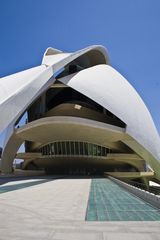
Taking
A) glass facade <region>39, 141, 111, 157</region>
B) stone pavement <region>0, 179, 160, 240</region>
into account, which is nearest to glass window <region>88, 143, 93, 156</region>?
glass facade <region>39, 141, 111, 157</region>

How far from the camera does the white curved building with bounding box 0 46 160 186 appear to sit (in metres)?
23.8

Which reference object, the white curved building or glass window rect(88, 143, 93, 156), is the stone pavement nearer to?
the white curved building

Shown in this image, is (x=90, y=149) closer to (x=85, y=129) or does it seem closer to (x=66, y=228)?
(x=85, y=129)

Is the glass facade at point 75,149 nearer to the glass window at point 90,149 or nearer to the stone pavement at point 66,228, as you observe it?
the glass window at point 90,149

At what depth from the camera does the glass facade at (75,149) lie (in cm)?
2770

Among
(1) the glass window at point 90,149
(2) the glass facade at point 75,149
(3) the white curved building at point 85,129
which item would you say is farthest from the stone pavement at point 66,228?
(1) the glass window at point 90,149

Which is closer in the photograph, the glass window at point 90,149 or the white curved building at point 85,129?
the white curved building at point 85,129

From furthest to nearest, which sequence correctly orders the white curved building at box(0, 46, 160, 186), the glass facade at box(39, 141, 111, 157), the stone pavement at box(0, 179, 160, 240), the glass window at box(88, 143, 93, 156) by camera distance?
1. the glass window at box(88, 143, 93, 156)
2. the glass facade at box(39, 141, 111, 157)
3. the white curved building at box(0, 46, 160, 186)
4. the stone pavement at box(0, 179, 160, 240)

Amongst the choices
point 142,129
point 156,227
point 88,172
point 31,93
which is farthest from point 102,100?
point 156,227

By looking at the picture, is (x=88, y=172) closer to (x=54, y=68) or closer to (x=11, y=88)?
(x=54, y=68)

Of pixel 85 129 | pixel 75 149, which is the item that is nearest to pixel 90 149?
pixel 75 149

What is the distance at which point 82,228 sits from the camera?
3.80 m

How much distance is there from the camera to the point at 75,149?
28.1 meters

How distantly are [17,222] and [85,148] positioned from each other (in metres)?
23.8
